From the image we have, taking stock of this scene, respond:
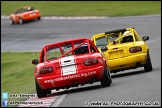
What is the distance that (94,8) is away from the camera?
1864 inches

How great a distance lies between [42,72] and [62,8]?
125 ft

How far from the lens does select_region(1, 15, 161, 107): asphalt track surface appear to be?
32.5 ft

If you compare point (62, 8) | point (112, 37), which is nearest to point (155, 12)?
point (62, 8)

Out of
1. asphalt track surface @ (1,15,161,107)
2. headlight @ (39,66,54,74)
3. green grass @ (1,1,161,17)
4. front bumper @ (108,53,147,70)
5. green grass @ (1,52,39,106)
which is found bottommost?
green grass @ (1,52,39,106)

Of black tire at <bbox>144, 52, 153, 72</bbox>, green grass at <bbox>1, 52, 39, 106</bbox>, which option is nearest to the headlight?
black tire at <bbox>144, 52, 153, 72</bbox>

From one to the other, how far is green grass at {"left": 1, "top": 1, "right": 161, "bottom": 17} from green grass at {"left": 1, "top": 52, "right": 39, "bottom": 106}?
1270 centimetres

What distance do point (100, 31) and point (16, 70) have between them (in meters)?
13.7

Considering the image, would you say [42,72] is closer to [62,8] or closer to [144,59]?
[144,59]

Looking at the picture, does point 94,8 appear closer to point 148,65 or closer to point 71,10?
point 71,10

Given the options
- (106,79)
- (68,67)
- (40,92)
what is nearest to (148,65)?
(106,79)

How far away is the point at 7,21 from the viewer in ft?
157

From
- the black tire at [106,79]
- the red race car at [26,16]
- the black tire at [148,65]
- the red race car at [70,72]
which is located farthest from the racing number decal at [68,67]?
the red race car at [26,16]

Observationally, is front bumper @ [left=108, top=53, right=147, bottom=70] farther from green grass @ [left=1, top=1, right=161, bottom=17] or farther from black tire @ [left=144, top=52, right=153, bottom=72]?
green grass @ [left=1, top=1, right=161, bottom=17]

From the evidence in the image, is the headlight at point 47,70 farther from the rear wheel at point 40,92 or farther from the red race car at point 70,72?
the rear wheel at point 40,92
